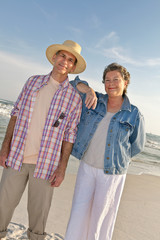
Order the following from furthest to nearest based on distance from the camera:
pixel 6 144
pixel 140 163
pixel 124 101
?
1. pixel 140 163
2. pixel 124 101
3. pixel 6 144

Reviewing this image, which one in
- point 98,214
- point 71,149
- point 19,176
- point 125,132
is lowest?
point 98,214

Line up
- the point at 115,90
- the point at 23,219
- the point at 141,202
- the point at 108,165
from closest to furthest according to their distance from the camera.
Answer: the point at 108,165 < the point at 115,90 < the point at 23,219 < the point at 141,202

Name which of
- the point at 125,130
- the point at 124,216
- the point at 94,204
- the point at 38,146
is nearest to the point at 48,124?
the point at 38,146

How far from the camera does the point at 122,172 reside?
8.27 feet

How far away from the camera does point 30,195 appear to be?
250cm

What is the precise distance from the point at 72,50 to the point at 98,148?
1152 mm

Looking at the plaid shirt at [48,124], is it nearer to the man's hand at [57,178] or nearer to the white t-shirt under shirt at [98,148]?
the man's hand at [57,178]

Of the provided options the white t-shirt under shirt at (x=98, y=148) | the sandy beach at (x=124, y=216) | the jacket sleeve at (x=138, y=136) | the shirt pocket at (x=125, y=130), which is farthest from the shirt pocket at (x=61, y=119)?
the sandy beach at (x=124, y=216)

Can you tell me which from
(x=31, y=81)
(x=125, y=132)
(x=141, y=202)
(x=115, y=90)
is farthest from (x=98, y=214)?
(x=141, y=202)

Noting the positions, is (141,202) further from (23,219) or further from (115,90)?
(115,90)

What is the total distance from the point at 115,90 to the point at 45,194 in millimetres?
1383

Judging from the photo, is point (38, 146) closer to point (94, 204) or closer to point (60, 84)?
point (60, 84)

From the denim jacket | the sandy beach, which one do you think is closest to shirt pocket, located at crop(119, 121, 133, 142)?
the denim jacket

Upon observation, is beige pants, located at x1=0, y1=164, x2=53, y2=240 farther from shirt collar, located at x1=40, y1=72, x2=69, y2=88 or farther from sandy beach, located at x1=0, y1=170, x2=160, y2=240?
shirt collar, located at x1=40, y1=72, x2=69, y2=88
